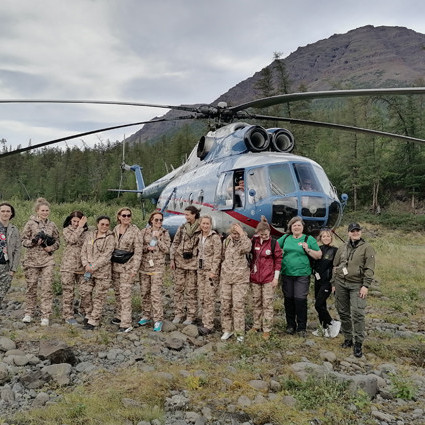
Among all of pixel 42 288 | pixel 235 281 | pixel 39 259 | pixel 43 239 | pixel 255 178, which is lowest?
pixel 42 288

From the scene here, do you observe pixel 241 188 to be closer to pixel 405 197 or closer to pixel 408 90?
pixel 408 90

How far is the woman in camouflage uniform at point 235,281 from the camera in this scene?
6.11 m

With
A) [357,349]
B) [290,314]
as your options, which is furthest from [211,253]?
[357,349]

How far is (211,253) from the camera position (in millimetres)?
6508

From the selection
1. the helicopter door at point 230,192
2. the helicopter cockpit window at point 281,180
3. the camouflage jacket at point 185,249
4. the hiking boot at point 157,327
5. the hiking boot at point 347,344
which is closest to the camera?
the hiking boot at point 347,344

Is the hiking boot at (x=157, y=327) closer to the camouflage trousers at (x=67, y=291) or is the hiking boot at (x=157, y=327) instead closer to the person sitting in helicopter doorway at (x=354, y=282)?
the camouflage trousers at (x=67, y=291)

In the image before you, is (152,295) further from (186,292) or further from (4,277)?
(4,277)

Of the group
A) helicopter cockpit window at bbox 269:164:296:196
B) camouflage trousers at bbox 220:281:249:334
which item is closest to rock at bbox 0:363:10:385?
camouflage trousers at bbox 220:281:249:334

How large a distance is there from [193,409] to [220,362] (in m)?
1.33

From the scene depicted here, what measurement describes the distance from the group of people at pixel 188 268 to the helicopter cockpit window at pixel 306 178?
1750 mm

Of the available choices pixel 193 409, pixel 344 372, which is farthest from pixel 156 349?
pixel 344 372

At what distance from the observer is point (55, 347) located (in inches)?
194

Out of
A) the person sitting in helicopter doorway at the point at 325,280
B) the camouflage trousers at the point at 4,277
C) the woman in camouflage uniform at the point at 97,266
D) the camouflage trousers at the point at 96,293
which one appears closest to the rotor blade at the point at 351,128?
the person sitting in helicopter doorway at the point at 325,280

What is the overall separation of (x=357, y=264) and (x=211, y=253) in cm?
234
